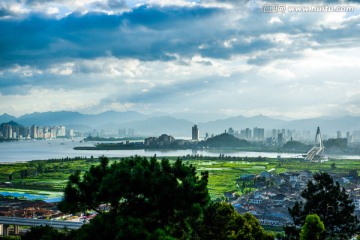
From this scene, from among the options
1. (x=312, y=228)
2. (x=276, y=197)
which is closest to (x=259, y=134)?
(x=276, y=197)

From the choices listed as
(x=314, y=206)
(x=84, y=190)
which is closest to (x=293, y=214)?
(x=314, y=206)

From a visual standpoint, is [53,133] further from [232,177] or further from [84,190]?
[84,190]

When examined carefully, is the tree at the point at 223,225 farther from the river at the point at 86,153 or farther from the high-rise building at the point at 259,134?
the high-rise building at the point at 259,134

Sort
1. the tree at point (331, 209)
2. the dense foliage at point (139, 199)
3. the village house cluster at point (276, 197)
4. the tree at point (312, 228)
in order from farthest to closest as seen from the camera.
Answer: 1. the village house cluster at point (276, 197)
2. the tree at point (331, 209)
3. the tree at point (312, 228)
4. the dense foliage at point (139, 199)

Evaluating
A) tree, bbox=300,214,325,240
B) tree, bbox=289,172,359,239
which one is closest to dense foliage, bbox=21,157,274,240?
tree, bbox=300,214,325,240

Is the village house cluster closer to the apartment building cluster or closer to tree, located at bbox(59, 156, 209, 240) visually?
tree, located at bbox(59, 156, 209, 240)

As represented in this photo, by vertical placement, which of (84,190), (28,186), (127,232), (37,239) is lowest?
(28,186)

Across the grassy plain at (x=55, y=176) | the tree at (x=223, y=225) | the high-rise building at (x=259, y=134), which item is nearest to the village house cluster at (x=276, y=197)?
the grassy plain at (x=55, y=176)

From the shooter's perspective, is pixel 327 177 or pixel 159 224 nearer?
pixel 159 224
